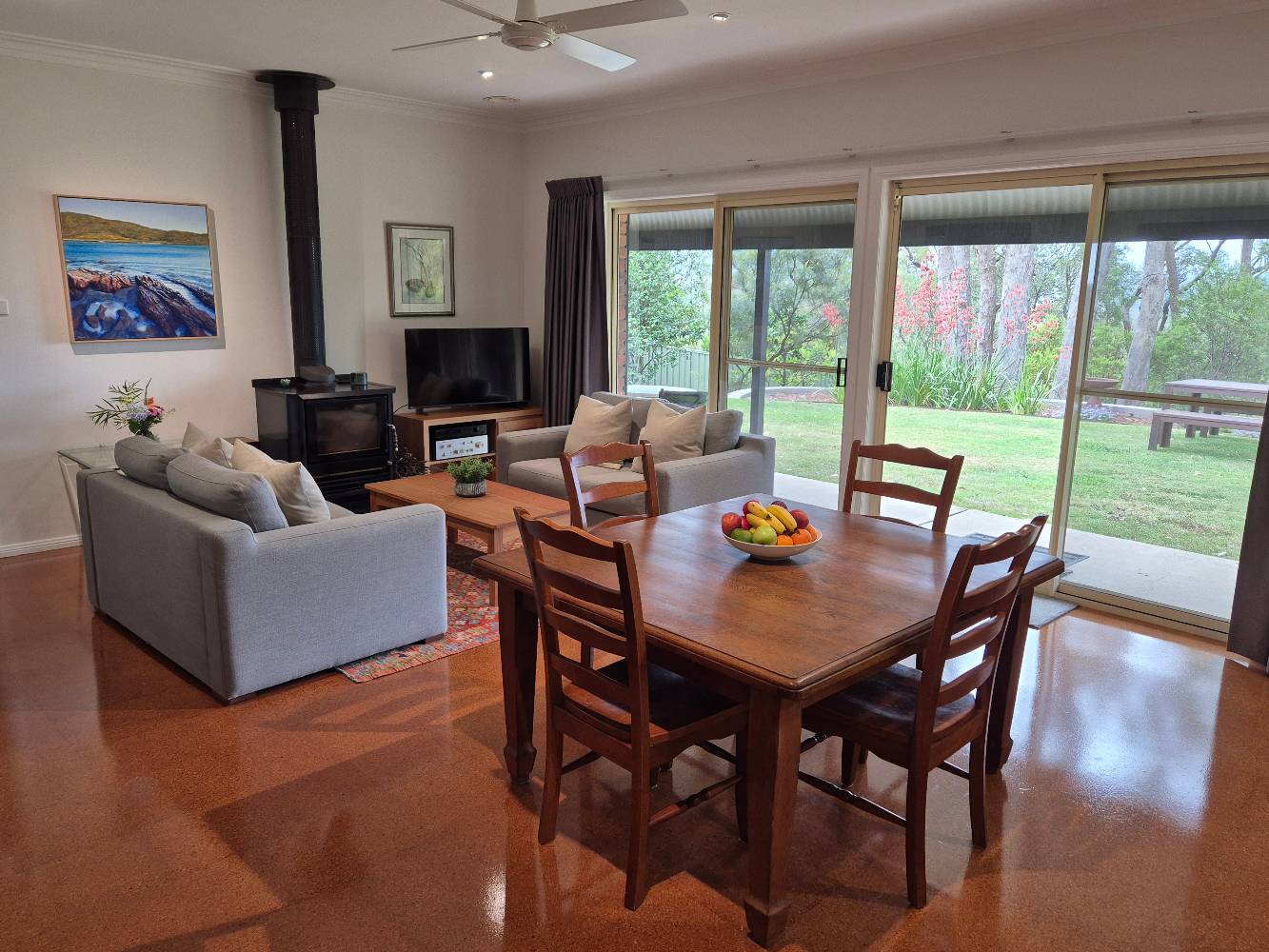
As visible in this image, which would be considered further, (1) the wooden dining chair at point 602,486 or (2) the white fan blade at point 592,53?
(2) the white fan blade at point 592,53

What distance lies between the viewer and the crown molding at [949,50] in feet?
12.4

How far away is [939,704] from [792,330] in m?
3.76

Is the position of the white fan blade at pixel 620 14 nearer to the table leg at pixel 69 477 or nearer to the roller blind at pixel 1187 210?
the roller blind at pixel 1187 210

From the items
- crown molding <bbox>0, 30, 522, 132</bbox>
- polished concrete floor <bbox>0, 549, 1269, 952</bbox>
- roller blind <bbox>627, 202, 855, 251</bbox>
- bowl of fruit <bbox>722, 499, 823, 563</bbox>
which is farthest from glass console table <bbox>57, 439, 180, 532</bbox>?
roller blind <bbox>627, 202, 855, 251</bbox>

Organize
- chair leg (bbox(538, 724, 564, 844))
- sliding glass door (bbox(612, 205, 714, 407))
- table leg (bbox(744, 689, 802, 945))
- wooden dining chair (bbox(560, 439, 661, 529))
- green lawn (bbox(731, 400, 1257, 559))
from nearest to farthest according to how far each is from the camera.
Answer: table leg (bbox(744, 689, 802, 945)) < chair leg (bbox(538, 724, 564, 844)) < wooden dining chair (bbox(560, 439, 661, 529)) < green lawn (bbox(731, 400, 1257, 559)) < sliding glass door (bbox(612, 205, 714, 407))

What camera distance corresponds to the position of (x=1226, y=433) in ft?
13.2

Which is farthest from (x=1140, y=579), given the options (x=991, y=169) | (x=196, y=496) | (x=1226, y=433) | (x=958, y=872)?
(x=196, y=496)

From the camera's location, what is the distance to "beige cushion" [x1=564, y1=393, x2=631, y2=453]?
18.3ft

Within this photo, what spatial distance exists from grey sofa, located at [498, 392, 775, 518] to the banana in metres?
1.92

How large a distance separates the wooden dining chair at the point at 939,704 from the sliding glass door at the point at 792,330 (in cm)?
312

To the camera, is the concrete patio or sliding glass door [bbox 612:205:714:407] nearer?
the concrete patio

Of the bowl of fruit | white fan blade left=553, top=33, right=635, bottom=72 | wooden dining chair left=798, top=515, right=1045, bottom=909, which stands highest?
white fan blade left=553, top=33, right=635, bottom=72

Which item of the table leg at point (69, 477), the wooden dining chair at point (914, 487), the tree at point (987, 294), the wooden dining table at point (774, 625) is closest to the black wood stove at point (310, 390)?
the table leg at point (69, 477)

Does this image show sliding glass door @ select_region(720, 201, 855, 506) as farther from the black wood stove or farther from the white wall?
the black wood stove
